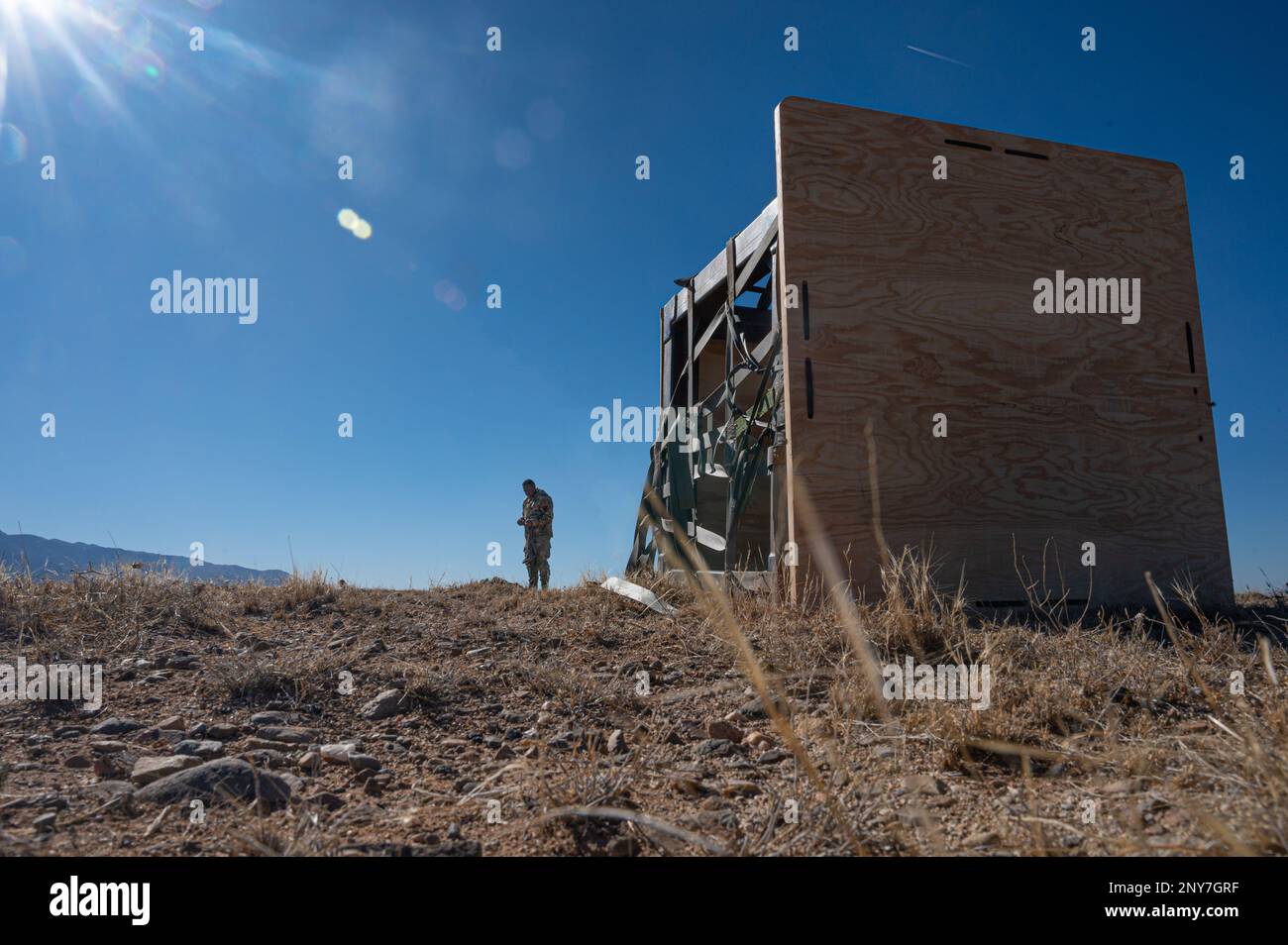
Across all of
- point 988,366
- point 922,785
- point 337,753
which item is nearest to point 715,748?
point 922,785

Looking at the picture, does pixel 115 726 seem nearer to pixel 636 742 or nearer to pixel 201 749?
pixel 201 749

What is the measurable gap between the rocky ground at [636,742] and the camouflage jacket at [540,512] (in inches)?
258

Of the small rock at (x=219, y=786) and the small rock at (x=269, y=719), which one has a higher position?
the small rock at (x=269, y=719)

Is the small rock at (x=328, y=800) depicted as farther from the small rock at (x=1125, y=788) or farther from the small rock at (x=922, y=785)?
the small rock at (x=1125, y=788)

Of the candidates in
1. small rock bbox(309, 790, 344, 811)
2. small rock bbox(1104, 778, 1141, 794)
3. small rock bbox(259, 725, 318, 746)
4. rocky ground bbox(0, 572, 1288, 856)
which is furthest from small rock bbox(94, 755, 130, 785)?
small rock bbox(1104, 778, 1141, 794)

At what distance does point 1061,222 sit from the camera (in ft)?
21.7

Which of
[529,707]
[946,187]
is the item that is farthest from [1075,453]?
[529,707]

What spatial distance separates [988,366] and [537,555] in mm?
7626

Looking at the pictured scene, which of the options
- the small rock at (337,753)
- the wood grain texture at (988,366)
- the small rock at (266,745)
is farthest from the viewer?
the wood grain texture at (988,366)

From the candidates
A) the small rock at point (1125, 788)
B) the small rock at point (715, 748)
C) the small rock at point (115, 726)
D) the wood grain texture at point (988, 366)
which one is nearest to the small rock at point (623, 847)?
the small rock at point (715, 748)

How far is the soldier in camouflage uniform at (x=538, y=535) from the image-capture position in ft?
38.0
